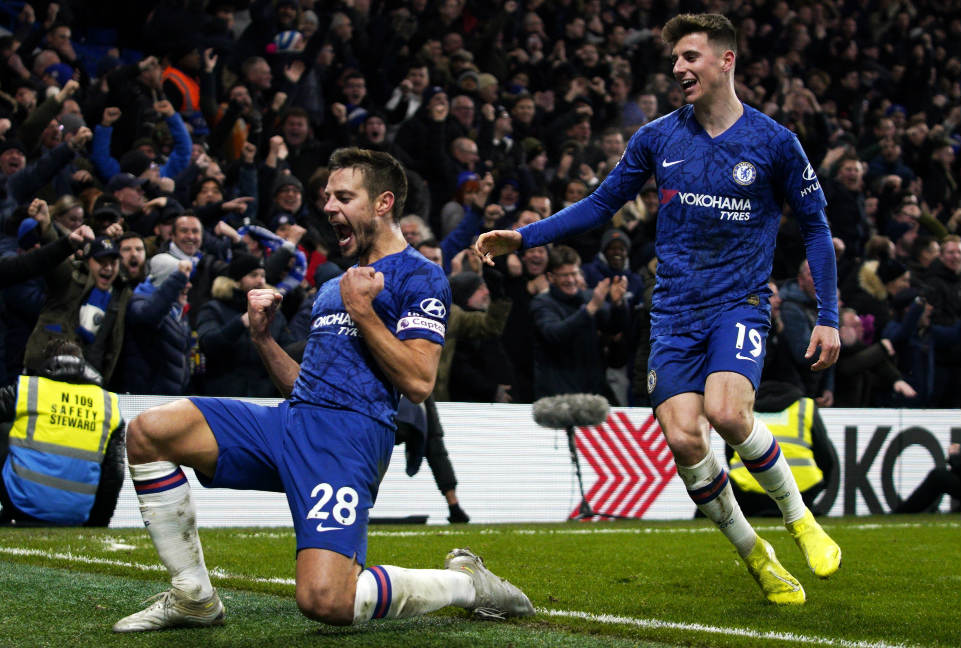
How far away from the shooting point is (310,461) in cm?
457

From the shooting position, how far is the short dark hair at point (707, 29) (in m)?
5.97

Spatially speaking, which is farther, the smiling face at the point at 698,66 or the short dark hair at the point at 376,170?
the smiling face at the point at 698,66

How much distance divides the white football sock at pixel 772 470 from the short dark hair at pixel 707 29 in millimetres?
1817

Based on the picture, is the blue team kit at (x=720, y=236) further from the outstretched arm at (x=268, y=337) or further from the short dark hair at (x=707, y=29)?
the outstretched arm at (x=268, y=337)

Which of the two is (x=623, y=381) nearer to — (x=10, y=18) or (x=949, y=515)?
(x=949, y=515)

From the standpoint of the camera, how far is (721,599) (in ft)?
20.4

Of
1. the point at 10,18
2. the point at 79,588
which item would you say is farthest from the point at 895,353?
the point at 10,18

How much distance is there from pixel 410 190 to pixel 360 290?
9.49m

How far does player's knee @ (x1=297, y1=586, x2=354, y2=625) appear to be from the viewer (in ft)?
→ 14.5

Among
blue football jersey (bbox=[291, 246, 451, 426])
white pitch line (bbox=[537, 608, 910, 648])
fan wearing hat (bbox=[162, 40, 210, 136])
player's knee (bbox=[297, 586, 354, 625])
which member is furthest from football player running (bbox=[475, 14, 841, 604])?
fan wearing hat (bbox=[162, 40, 210, 136])

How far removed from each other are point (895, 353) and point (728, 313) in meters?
8.68

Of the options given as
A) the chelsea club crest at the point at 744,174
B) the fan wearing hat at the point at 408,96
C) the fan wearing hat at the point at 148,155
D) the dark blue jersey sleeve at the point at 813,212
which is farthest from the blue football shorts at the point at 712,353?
the fan wearing hat at the point at 408,96

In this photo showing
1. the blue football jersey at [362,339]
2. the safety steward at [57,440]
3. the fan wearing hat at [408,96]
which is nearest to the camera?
the blue football jersey at [362,339]

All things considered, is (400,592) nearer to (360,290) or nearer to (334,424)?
(334,424)
